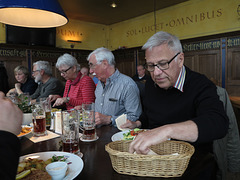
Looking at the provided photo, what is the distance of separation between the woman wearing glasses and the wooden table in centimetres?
121

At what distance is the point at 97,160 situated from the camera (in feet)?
3.06

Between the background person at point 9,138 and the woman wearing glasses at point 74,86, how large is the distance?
5.87 feet

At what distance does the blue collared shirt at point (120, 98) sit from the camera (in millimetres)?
1961

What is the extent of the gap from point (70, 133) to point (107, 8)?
6442mm

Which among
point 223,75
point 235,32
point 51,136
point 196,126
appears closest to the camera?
point 196,126

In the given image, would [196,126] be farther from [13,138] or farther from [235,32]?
[235,32]

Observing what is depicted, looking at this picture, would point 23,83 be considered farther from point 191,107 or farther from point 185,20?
point 185,20

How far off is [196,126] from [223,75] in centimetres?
539

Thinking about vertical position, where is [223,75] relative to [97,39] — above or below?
below

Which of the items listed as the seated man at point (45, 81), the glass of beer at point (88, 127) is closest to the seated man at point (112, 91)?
the glass of beer at point (88, 127)

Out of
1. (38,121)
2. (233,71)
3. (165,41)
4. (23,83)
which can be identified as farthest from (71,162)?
(233,71)

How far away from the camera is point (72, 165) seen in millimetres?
835

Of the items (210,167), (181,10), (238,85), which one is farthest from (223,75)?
(210,167)

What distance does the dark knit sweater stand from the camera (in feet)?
3.09
